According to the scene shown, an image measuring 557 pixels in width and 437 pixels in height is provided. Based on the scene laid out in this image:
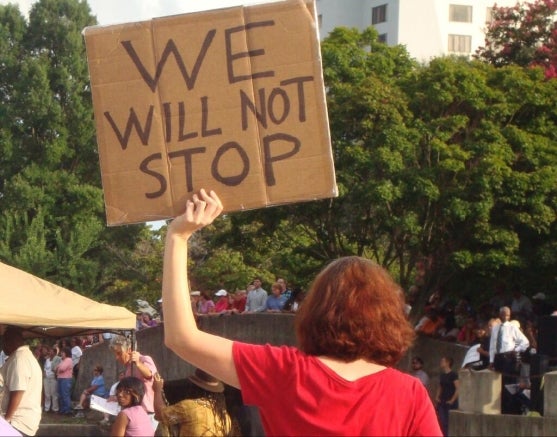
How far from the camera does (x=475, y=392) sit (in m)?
18.6

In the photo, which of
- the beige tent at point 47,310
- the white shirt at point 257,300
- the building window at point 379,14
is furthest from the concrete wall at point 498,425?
the building window at point 379,14

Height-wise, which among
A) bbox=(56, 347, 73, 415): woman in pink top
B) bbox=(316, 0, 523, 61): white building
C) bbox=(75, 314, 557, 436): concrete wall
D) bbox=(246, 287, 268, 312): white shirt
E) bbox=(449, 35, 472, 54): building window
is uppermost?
bbox=(316, 0, 523, 61): white building

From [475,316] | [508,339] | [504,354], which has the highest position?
[508,339]

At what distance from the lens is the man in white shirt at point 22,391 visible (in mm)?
10234

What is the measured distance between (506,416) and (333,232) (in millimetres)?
14308

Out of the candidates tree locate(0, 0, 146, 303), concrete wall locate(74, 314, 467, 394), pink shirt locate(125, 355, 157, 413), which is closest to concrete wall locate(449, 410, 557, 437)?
concrete wall locate(74, 314, 467, 394)

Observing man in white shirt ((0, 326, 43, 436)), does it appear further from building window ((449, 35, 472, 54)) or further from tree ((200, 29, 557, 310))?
building window ((449, 35, 472, 54))

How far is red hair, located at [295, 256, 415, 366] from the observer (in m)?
3.54

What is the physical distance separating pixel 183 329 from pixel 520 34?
34.6 metres

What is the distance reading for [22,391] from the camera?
33.6 feet

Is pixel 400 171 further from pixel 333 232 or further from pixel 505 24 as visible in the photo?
pixel 505 24


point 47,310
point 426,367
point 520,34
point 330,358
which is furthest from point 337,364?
point 520,34

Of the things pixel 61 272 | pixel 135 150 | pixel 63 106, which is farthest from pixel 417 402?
pixel 63 106

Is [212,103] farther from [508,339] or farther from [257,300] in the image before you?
[257,300]
